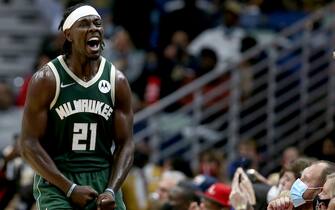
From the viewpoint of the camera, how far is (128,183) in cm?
1217

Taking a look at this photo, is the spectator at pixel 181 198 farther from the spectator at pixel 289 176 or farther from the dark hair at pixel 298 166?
the dark hair at pixel 298 166

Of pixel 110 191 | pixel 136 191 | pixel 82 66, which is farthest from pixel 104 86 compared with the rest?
pixel 136 191

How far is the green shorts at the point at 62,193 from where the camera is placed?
7.06 metres

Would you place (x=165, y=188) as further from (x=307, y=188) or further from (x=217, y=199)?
(x=307, y=188)

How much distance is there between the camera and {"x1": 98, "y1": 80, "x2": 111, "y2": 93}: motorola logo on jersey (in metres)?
7.31

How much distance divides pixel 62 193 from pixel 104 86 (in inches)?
30.1

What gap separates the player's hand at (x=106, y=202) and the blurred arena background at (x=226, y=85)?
5.34m

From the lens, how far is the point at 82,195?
7016 mm

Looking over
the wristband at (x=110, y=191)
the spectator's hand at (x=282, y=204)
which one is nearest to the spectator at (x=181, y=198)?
the spectator's hand at (x=282, y=204)

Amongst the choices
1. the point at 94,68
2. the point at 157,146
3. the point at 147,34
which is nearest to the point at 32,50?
the point at 147,34

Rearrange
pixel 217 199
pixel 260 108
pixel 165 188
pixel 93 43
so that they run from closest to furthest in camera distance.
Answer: pixel 93 43
pixel 217 199
pixel 165 188
pixel 260 108

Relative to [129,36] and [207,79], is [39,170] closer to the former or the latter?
[207,79]

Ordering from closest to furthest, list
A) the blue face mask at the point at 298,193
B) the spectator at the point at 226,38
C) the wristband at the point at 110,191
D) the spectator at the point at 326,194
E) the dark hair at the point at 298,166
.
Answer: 1. the spectator at the point at 326,194
2. the wristband at the point at 110,191
3. the blue face mask at the point at 298,193
4. the dark hair at the point at 298,166
5. the spectator at the point at 226,38

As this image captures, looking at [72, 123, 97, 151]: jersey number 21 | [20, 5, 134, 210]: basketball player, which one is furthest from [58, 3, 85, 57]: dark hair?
[72, 123, 97, 151]: jersey number 21
